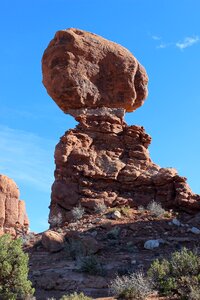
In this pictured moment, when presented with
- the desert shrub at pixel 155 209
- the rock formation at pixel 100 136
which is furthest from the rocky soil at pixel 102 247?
the rock formation at pixel 100 136

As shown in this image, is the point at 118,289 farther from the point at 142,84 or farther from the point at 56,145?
the point at 142,84

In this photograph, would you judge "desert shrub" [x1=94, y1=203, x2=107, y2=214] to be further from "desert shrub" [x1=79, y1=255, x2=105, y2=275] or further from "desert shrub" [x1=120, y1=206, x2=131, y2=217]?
"desert shrub" [x1=79, y1=255, x2=105, y2=275]

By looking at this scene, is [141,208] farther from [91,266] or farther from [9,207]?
[9,207]

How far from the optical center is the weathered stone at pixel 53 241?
51.7 feet

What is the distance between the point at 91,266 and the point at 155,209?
583cm

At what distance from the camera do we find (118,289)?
11.1m

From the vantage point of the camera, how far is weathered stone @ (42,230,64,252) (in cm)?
1577

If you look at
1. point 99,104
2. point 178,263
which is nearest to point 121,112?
point 99,104

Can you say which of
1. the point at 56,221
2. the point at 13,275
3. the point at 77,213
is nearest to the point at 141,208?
the point at 77,213

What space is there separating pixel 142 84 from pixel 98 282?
13297mm

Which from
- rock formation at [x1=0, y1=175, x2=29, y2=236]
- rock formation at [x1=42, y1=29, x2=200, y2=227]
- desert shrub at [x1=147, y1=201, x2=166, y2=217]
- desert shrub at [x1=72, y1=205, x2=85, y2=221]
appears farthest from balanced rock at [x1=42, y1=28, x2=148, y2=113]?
desert shrub at [x1=147, y1=201, x2=166, y2=217]

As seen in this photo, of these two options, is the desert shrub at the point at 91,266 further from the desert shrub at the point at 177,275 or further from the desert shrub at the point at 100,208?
the desert shrub at the point at 100,208

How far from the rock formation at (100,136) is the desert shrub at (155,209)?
69 centimetres

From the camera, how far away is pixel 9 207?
74.6 ft
